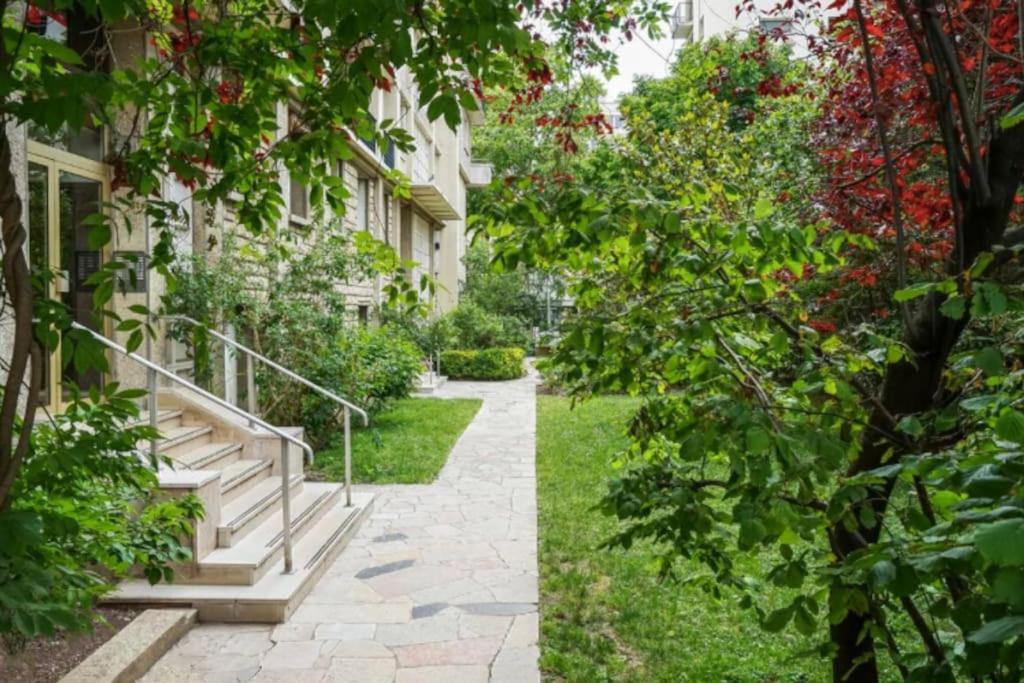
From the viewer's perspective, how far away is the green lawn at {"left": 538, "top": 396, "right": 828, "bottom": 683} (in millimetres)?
4359

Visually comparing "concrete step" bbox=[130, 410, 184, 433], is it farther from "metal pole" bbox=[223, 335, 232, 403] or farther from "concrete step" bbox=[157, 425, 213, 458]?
"metal pole" bbox=[223, 335, 232, 403]

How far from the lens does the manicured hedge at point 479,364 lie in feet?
71.2

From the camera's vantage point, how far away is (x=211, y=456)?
21.6 ft

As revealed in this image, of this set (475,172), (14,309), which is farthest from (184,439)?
(475,172)

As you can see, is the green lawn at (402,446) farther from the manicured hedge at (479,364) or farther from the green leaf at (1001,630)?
the green leaf at (1001,630)

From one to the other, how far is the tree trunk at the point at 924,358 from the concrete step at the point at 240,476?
4.52 meters

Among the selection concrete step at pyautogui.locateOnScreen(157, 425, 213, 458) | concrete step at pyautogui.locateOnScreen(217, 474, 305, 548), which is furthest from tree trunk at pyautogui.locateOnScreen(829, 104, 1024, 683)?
concrete step at pyautogui.locateOnScreen(157, 425, 213, 458)

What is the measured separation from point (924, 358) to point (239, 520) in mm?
4661

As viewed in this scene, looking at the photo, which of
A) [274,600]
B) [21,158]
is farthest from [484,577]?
Result: [21,158]

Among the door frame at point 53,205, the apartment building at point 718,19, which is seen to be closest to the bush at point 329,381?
the door frame at point 53,205

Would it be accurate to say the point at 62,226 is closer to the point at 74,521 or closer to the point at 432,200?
the point at 74,521

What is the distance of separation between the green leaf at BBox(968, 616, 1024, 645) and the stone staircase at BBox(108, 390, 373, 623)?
3.91 m

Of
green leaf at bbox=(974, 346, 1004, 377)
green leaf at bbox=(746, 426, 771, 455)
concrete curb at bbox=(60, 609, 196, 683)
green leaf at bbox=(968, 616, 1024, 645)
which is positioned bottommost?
concrete curb at bbox=(60, 609, 196, 683)

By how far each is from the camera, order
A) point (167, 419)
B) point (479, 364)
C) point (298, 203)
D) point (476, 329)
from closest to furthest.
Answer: point (167, 419) → point (298, 203) → point (479, 364) → point (476, 329)
